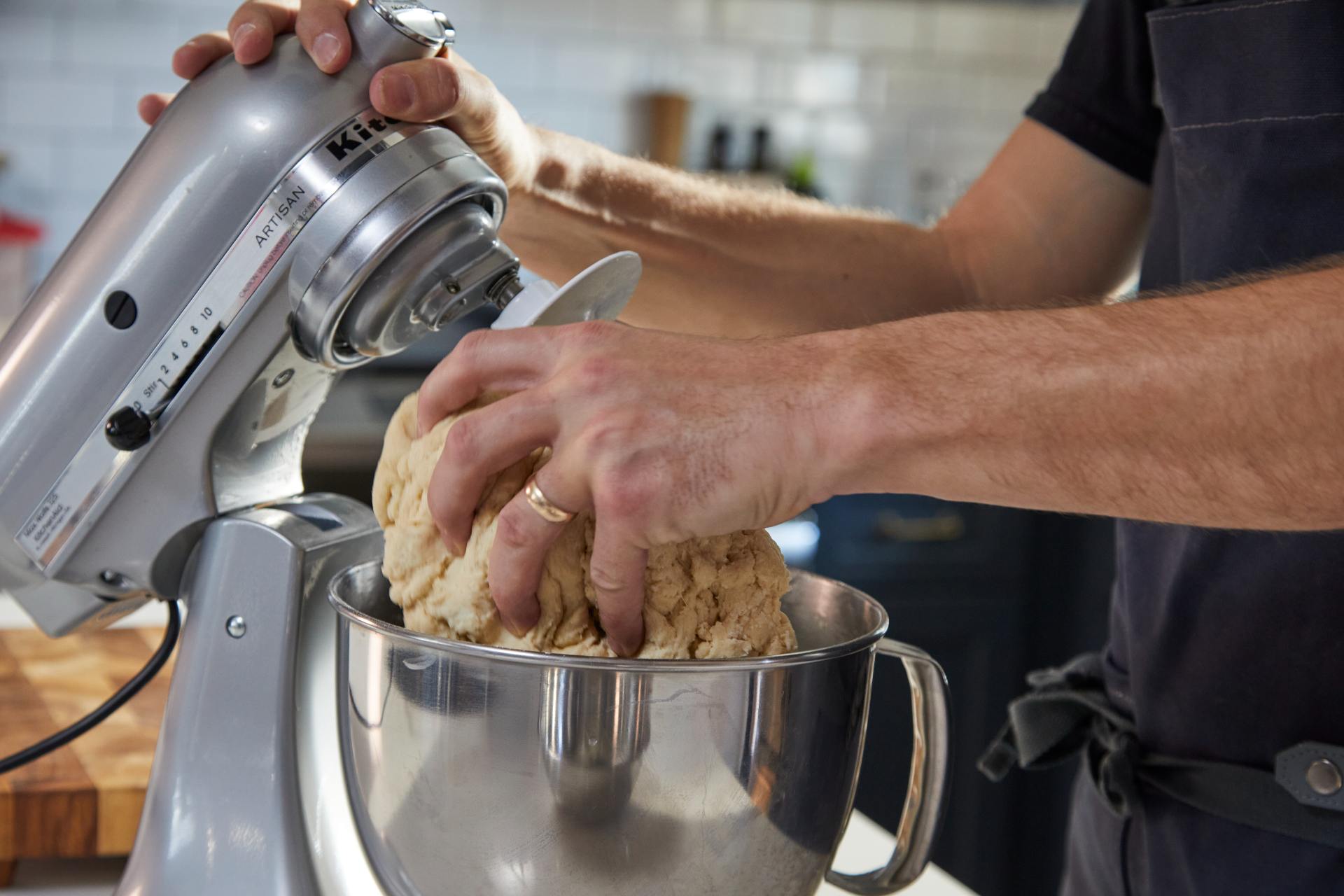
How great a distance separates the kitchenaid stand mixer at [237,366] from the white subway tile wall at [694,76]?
2.19 m

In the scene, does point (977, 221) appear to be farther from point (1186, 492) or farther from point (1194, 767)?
point (1186, 492)

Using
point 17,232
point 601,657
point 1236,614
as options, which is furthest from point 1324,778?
point 17,232

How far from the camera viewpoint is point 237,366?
2.07ft

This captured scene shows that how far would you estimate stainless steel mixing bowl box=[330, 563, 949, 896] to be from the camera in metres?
0.49

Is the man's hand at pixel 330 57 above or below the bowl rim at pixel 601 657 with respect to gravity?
above

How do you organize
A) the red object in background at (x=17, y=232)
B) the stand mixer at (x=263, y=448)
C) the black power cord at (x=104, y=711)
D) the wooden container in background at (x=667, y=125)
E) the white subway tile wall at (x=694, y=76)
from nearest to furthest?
1. the stand mixer at (x=263, y=448)
2. the black power cord at (x=104, y=711)
3. the red object in background at (x=17, y=232)
4. the white subway tile wall at (x=694, y=76)
5. the wooden container in background at (x=667, y=125)

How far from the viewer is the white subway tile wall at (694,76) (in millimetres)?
2572

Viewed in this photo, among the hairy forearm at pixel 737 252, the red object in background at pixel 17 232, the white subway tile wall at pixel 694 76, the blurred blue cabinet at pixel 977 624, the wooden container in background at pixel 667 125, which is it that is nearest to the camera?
the hairy forearm at pixel 737 252

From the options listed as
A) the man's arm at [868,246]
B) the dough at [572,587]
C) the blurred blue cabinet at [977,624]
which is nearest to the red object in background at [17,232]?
the blurred blue cabinet at [977,624]

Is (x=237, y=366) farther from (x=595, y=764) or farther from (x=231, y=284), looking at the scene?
(x=595, y=764)

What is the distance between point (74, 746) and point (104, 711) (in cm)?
19

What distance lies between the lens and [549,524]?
0.53m

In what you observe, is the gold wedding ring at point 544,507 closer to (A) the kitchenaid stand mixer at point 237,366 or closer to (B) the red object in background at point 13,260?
(A) the kitchenaid stand mixer at point 237,366

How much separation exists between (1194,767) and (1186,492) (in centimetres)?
40
